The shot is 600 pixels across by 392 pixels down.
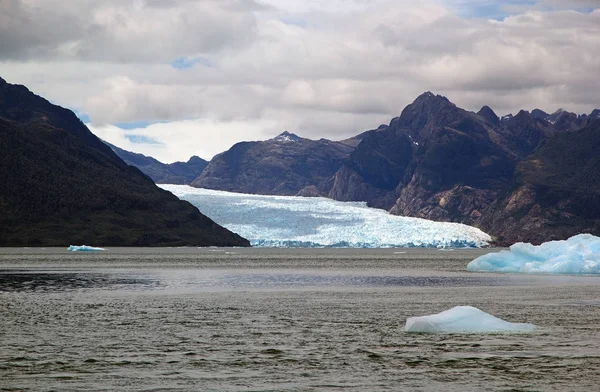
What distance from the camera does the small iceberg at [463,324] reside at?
35875mm

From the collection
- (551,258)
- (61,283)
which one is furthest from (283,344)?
(551,258)

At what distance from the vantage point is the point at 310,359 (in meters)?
29.4

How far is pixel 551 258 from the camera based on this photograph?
98.7 metres

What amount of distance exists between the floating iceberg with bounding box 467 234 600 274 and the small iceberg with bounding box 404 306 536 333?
59.2m

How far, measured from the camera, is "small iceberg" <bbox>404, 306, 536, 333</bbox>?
1412 inches

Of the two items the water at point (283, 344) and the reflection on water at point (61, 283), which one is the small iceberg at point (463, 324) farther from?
the reflection on water at point (61, 283)

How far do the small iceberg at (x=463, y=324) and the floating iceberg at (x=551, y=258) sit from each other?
5922cm

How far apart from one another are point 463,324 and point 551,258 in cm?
6641

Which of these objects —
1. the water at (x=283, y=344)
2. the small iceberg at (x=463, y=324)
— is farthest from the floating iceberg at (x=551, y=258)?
the small iceberg at (x=463, y=324)

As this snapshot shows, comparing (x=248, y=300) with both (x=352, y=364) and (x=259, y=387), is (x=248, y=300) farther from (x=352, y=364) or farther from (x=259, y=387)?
(x=259, y=387)

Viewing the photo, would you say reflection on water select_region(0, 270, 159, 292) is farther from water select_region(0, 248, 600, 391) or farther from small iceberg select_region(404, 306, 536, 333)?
small iceberg select_region(404, 306, 536, 333)

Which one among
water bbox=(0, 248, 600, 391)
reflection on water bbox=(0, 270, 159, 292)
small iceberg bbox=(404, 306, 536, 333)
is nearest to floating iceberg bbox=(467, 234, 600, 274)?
water bbox=(0, 248, 600, 391)

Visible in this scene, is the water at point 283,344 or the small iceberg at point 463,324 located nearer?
the water at point 283,344

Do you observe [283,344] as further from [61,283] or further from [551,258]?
[551,258]
